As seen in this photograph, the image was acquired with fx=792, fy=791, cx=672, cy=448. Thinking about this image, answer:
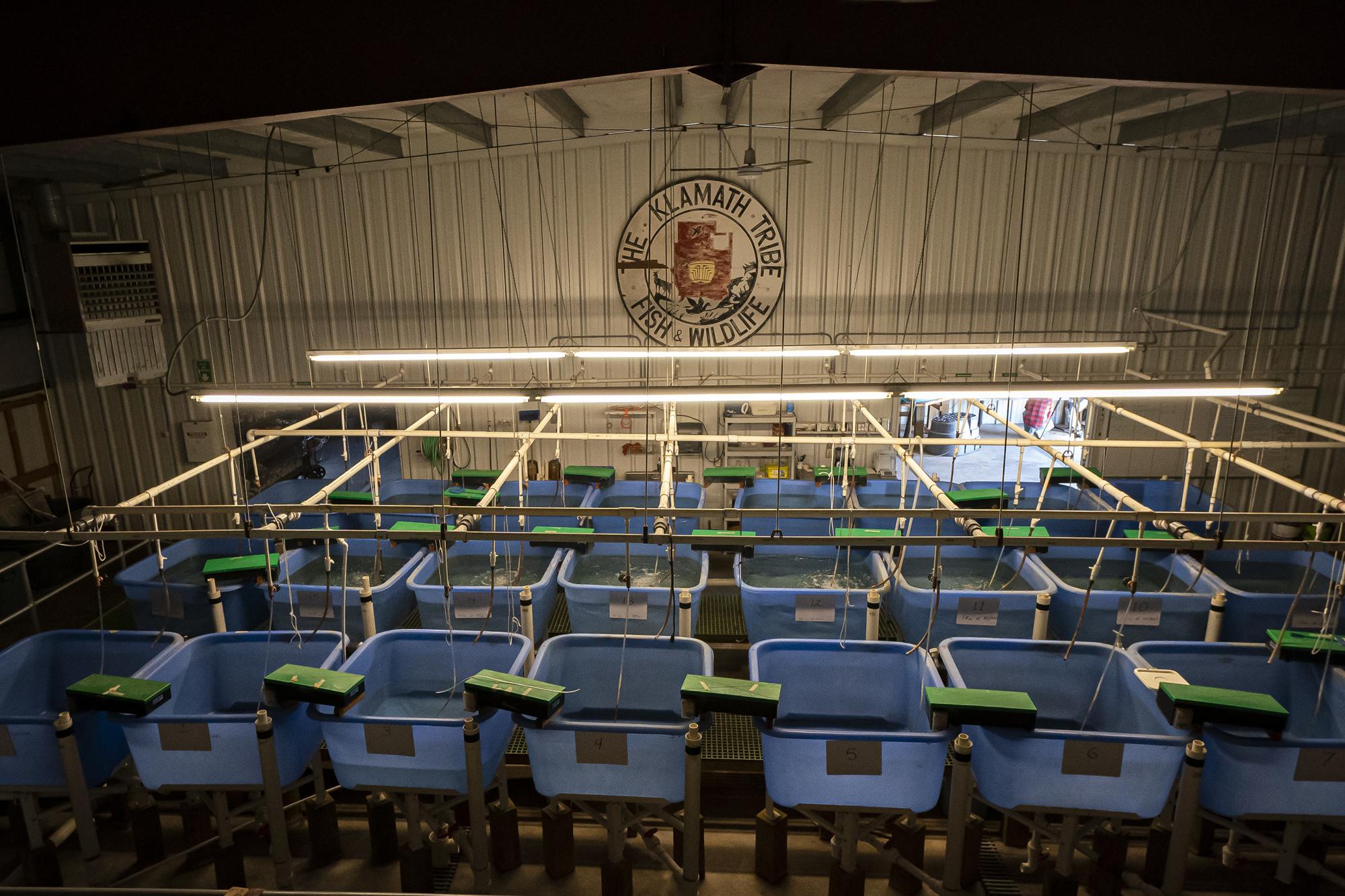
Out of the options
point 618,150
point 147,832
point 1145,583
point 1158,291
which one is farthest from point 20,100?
point 1158,291

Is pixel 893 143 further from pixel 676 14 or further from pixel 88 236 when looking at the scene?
pixel 88 236

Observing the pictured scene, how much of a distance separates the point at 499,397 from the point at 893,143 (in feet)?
16.8

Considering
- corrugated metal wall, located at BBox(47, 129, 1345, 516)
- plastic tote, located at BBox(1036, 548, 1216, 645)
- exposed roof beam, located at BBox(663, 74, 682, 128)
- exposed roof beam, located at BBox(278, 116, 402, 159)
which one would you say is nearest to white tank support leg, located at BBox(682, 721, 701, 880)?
plastic tote, located at BBox(1036, 548, 1216, 645)

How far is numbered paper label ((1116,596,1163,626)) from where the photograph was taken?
4012mm

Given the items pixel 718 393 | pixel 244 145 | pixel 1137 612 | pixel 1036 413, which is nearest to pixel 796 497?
pixel 1137 612

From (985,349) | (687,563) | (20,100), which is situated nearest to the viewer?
(20,100)

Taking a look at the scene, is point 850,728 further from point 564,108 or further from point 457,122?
point 457,122

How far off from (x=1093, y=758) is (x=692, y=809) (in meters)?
1.42

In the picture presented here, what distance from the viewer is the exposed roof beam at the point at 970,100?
208 inches

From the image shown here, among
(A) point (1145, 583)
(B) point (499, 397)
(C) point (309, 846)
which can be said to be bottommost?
(C) point (309, 846)

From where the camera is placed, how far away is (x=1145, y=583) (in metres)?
4.94

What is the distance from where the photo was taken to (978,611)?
403cm

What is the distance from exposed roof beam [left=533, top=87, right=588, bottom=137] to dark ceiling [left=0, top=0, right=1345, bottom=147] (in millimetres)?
3016

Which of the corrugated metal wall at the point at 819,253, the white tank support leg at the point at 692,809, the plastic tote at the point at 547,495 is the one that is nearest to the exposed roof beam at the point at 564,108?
the corrugated metal wall at the point at 819,253
